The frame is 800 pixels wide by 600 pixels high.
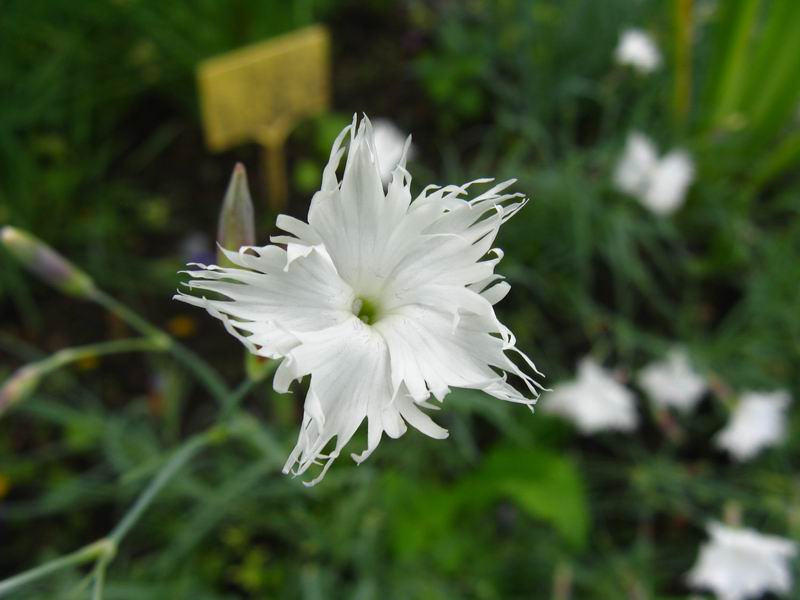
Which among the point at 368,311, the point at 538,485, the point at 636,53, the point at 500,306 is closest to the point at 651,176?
the point at 636,53

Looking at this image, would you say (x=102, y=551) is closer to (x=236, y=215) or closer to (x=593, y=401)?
(x=236, y=215)

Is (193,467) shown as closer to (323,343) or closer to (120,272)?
(120,272)

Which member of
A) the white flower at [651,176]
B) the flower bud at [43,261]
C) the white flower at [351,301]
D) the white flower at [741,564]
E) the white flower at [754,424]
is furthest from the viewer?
the white flower at [651,176]

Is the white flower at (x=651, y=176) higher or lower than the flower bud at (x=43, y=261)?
higher

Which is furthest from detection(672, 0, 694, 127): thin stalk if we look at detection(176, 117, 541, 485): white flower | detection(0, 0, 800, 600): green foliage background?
detection(176, 117, 541, 485): white flower

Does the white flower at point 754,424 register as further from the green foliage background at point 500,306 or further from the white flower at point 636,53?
the white flower at point 636,53

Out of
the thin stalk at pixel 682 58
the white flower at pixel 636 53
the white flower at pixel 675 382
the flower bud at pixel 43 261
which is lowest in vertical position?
the flower bud at pixel 43 261

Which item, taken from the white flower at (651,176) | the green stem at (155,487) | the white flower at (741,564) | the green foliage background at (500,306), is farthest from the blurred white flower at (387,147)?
the white flower at (741,564)
